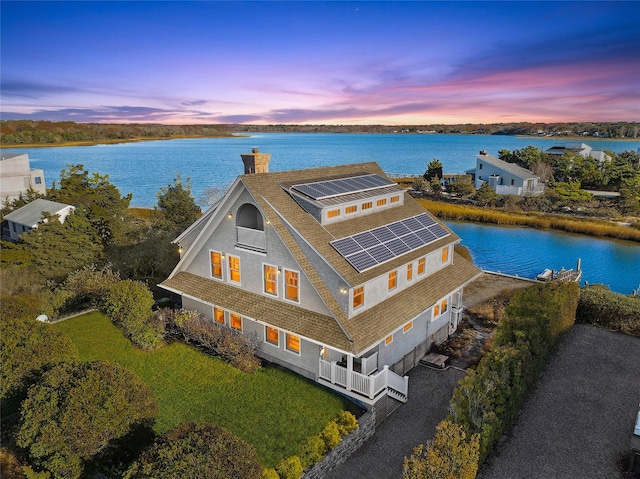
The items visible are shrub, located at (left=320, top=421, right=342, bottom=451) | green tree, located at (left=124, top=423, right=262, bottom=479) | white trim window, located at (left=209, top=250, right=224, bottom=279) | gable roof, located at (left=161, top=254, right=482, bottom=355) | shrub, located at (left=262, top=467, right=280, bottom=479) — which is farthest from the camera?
white trim window, located at (left=209, top=250, right=224, bottom=279)

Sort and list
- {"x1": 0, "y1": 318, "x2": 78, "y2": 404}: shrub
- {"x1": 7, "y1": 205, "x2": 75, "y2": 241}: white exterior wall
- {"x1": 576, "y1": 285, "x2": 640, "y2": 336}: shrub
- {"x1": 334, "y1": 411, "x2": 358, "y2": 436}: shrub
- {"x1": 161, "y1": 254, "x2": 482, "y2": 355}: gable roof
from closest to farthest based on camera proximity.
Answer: {"x1": 334, "y1": 411, "x2": 358, "y2": 436}: shrub, {"x1": 0, "y1": 318, "x2": 78, "y2": 404}: shrub, {"x1": 161, "y1": 254, "x2": 482, "y2": 355}: gable roof, {"x1": 576, "y1": 285, "x2": 640, "y2": 336}: shrub, {"x1": 7, "y1": 205, "x2": 75, "y2": 241}: white exterior wall

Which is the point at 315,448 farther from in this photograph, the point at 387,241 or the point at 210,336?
the point at 387,241

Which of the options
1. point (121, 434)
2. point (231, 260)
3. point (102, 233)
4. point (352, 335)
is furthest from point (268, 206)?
point (102, 233)

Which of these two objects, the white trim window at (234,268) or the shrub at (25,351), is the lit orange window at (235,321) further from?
the shrub at (25,351)

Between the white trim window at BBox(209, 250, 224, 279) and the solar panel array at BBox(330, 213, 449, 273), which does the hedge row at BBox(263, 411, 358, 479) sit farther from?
the white trim window at BBox(209, 250, 224, 279)

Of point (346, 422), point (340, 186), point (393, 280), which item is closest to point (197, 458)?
point (346, 422)

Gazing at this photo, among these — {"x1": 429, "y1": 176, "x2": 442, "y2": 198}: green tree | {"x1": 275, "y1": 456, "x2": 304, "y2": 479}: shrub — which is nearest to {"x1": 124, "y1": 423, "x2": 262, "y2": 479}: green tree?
{"x1": 275, "y1": 456, "x2": 304, "y2": 479}: shrub
